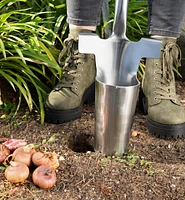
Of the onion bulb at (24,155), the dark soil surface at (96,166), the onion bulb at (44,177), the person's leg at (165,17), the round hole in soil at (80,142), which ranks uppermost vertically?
the person's leg at (165,17)

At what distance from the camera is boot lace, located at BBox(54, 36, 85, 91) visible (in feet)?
5.59

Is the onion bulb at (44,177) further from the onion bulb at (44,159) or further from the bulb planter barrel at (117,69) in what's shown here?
the bulb planter barrel at (117,69)

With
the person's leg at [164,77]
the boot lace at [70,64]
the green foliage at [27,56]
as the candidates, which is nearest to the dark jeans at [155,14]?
the person's leg at [164,77]

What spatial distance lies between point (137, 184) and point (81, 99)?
1.88ft

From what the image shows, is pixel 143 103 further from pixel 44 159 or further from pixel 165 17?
pixel 44 159

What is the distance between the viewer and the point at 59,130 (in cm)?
160

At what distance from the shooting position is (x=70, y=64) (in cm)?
174

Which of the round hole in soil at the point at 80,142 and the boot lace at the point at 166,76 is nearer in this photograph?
the round hole in soil at the point at 80,142

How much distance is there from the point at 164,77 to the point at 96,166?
57 centimetres

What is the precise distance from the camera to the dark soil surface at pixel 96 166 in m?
1.23

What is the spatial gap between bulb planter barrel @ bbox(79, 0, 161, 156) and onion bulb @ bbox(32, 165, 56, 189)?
27 centimetres

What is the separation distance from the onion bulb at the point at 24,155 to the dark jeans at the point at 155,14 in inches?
23.6

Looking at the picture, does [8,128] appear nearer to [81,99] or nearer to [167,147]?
[81,99]

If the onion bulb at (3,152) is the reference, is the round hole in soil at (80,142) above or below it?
below
